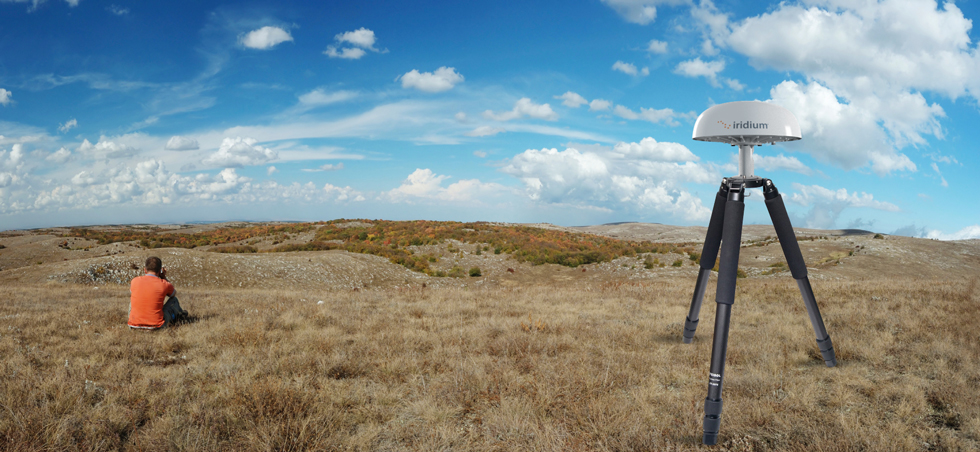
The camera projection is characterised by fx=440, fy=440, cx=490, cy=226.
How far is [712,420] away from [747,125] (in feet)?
8.21

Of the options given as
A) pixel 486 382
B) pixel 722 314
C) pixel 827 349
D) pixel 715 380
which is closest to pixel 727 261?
pixel 722 314

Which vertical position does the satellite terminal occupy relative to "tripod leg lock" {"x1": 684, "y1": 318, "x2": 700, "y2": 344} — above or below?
above

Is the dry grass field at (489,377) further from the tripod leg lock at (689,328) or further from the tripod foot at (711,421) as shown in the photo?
the tripod leg lock at (689,328)

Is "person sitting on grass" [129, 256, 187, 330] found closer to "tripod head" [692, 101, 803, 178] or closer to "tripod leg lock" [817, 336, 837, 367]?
"tripod head" [692, 101, 803, 178]

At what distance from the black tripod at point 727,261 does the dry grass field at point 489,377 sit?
1.49ft

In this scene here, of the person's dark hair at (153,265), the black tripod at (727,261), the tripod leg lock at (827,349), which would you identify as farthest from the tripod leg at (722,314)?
the person's dark hair at (153,265)

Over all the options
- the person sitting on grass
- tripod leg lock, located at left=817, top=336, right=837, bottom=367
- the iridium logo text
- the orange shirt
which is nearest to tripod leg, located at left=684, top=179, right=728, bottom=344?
the iridium logo text

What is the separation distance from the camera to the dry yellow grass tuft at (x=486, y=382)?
3805 millimetres

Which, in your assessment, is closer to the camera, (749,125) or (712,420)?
(712,420)

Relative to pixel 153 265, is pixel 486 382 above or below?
below

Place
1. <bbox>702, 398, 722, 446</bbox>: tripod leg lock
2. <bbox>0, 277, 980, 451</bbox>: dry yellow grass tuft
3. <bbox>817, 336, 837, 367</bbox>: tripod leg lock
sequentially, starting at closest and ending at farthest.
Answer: <bbox>702, 398, 722, 446</bbox>: tripod leg lock → <bbox>0, 277, 980, 451</bbox>: dry yellow grass tuft → <bbox>817, 336, 837, 367</bbox>: tripod leg lock

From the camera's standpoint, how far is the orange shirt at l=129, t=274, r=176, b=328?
8062mm

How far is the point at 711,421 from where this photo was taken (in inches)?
137

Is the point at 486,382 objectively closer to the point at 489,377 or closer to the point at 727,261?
the point at 489,377
